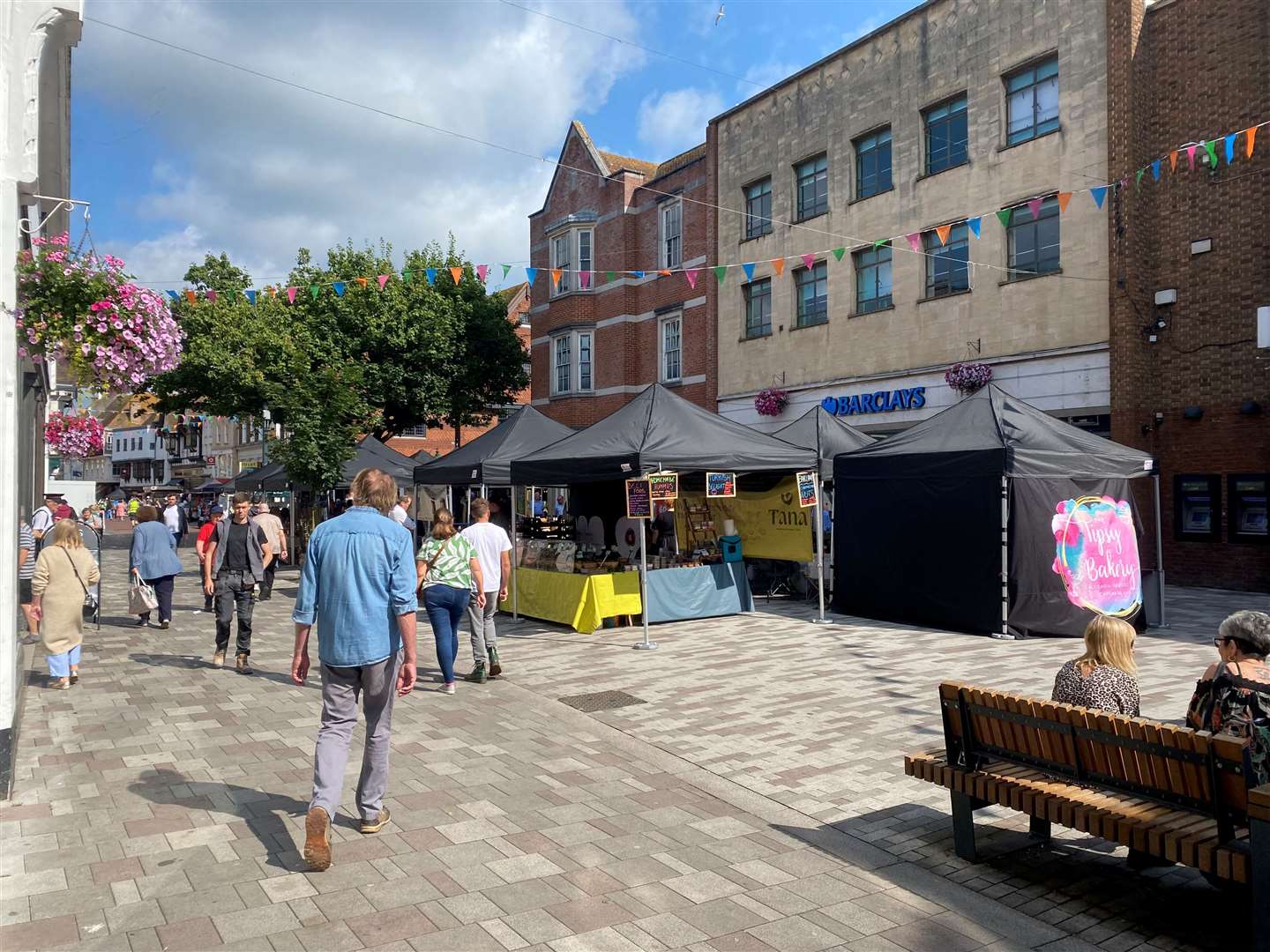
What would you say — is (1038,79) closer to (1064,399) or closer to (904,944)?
(1064,399)

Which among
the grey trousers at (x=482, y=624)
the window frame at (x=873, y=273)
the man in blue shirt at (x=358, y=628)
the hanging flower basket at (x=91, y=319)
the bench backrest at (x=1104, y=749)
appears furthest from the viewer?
the window frame at (x=873, y=273)

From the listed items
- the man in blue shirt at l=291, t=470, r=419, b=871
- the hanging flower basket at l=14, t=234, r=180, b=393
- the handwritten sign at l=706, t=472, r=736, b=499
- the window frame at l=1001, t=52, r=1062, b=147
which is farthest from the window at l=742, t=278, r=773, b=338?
the man in blue shirt at l=291, t=470, r=419, b=871

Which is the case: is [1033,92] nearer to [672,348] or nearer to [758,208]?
[758,208]

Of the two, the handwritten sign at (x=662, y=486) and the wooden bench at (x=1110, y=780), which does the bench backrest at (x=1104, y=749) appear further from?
the handwritten sign at (x=662, y=486)

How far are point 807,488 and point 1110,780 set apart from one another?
352 inches

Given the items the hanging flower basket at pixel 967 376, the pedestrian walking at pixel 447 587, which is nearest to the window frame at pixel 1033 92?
the hanging flower basket at pixel 967 376

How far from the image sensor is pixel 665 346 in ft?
91.1

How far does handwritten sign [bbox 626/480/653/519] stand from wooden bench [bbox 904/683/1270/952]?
21.1ft

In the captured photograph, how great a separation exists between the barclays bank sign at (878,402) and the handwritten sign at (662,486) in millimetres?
10311

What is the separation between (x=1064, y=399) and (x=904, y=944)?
15597mm

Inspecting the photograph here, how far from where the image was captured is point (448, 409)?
1251 inches

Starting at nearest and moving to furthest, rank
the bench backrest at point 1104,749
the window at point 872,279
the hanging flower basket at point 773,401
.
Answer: the bench backrest at point 1104,749
the window at point 872,279
the hanging flower basket at point 773,401

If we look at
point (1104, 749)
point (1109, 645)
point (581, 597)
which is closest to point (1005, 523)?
point (581, 597)

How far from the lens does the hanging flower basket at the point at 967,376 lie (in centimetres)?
1841
